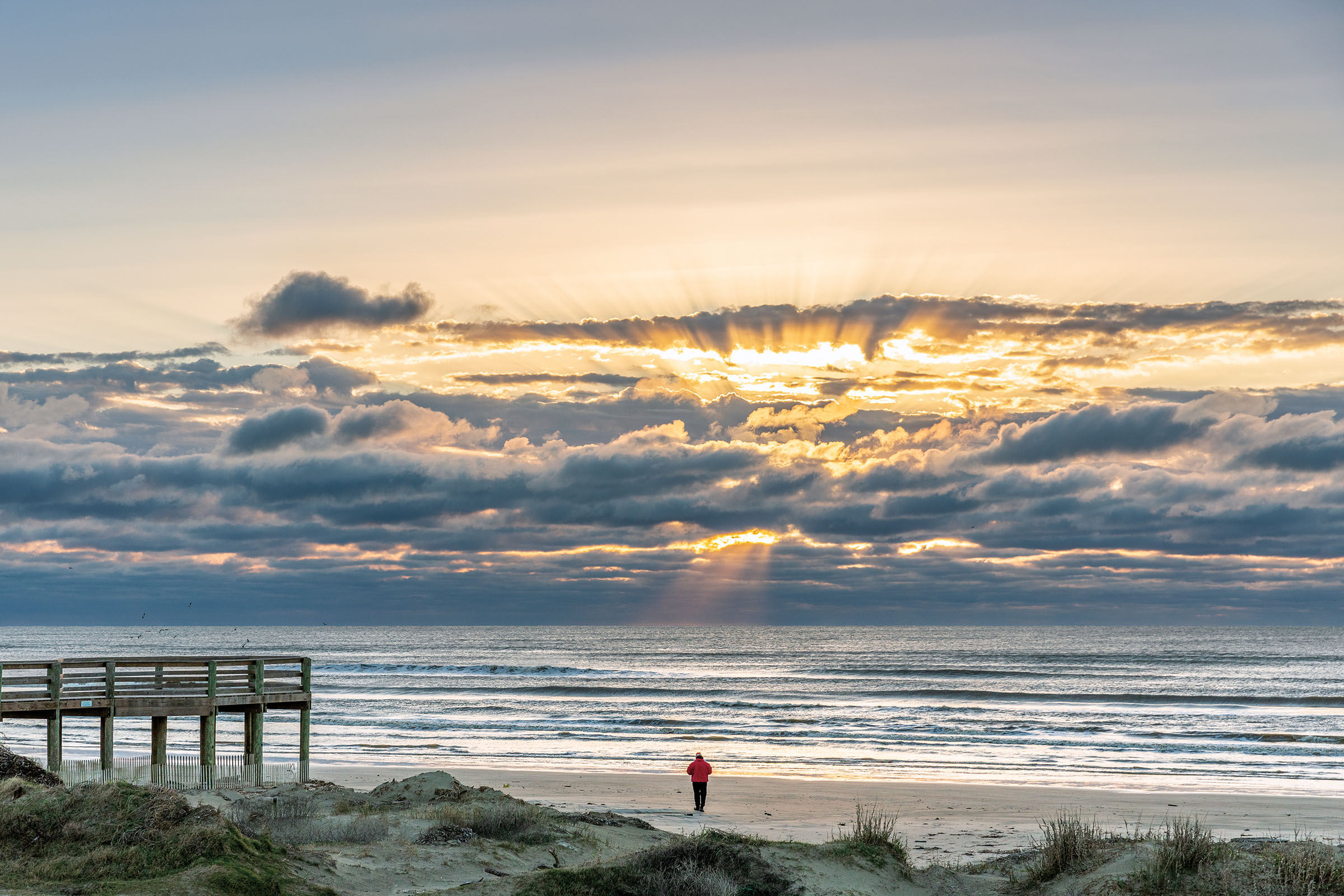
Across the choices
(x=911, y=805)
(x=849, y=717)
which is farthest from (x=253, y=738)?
(x=849, y=717)

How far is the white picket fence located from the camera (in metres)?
19.9

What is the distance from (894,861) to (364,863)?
21.3 feet

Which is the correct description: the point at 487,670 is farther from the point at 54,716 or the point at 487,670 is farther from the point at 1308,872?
the point at 1308,872

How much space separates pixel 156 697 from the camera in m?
21.6

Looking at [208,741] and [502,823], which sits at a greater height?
[502,823]

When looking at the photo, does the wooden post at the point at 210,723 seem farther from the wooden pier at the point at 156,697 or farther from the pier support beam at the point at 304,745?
the pier support beam at the point at 304,745

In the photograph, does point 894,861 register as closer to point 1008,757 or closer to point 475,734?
point 1008,757

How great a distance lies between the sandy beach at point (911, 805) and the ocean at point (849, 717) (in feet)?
6.54

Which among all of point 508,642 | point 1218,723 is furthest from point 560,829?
point 508,642

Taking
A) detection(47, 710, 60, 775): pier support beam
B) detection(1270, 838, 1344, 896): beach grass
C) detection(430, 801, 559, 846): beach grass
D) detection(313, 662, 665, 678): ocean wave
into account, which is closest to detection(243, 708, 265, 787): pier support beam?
detection(47, 710, 60, 775): pier support beam

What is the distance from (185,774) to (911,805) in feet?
50.3

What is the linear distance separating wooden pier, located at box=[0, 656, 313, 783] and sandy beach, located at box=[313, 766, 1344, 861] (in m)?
3.96

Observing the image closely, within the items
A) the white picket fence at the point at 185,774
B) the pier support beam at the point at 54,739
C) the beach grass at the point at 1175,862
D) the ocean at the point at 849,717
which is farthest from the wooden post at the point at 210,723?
the beach grass at the point at 1175,862

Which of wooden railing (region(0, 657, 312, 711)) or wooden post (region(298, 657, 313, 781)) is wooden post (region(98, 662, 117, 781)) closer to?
wooden railing (region(0, 657, 312, 711))
